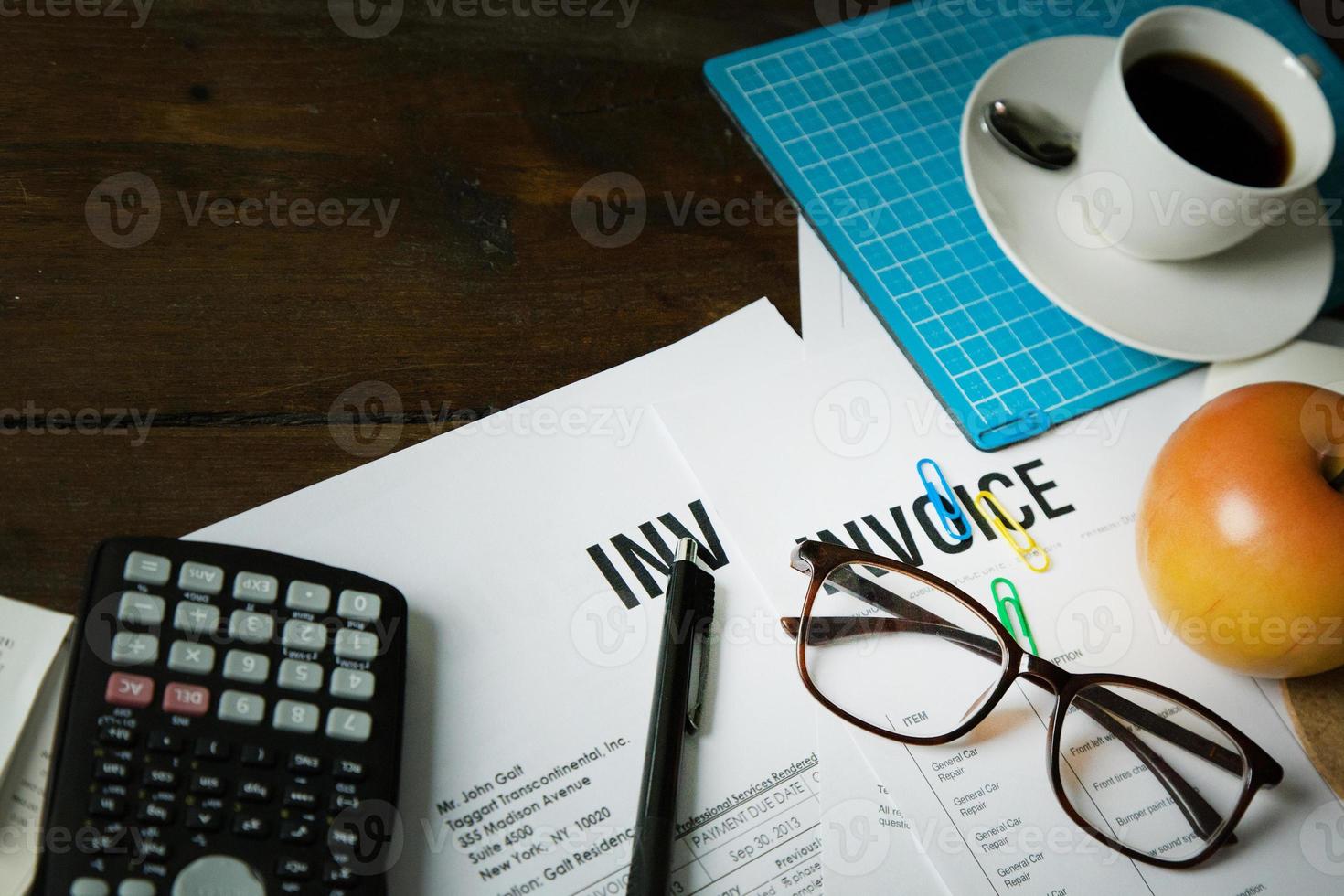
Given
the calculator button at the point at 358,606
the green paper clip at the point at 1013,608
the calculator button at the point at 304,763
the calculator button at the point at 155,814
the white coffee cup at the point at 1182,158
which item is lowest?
the green paper clip at the point at 1013,608

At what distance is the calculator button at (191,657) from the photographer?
0.42 meters

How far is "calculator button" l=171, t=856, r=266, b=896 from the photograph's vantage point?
0.38 meters

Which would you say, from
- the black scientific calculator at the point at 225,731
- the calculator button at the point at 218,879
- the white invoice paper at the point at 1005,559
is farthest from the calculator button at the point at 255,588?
the white invoice paper at the point at 1005,559

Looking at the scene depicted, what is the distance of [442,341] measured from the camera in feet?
1.82

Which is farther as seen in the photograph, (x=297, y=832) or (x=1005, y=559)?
(x=1005, y=559)

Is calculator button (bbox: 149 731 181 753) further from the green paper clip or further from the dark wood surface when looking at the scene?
the green paper clip

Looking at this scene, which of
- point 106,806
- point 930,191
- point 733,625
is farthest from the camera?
point 930,191

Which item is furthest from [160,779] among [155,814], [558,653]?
[558,653]

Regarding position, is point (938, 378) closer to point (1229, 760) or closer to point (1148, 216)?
point (1148, 216)

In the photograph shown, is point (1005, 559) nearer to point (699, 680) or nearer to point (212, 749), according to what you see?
point (699, 680)

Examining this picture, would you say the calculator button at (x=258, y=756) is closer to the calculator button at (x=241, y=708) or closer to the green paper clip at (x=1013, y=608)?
the calculator button at (x=241, y=708)

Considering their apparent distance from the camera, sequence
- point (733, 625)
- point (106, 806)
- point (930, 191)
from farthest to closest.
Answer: point (930, 191) → point (733, 625) → point (106, 806)

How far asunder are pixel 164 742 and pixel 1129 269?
0.55 m

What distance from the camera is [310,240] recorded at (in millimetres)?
564
